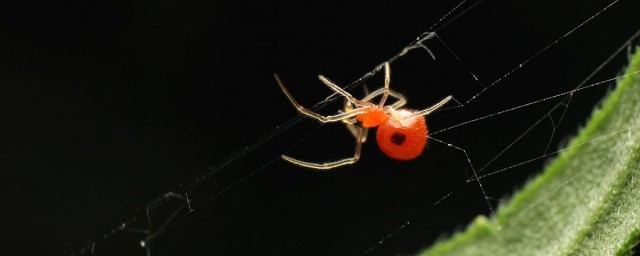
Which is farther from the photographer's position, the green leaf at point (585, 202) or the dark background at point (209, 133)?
the dark background at point (209, 133)

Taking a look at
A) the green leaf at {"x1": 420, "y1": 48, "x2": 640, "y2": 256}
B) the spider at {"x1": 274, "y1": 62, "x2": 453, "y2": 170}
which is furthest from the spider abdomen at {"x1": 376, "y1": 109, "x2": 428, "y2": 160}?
the green leaf at {"x1": 420, "y1": 48, "x2": 640, "y2": 256}

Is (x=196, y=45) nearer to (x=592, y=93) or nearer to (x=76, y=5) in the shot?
(x=76, y=5)

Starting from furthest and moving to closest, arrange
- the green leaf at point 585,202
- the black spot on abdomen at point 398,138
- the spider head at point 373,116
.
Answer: the spider head at point 373,116 < the black spot on abdomen at point 398,138 < the green leaf at point 585,202

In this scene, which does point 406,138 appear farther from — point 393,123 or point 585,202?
point 585,202

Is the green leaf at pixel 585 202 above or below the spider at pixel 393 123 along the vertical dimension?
below

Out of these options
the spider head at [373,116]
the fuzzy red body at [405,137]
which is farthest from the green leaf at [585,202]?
the spider head at [373,116]

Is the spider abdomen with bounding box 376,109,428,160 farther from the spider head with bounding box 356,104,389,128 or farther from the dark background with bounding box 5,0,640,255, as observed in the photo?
the dark background with bounding box 5,0,640,255

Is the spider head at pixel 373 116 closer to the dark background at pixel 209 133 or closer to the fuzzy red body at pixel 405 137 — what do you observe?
the fuzzy red body at pixel 405 137
